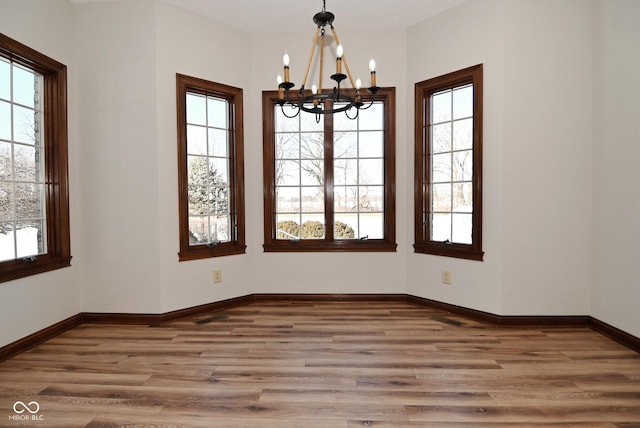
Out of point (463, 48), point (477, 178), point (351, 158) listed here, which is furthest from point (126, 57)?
point (477, 178)

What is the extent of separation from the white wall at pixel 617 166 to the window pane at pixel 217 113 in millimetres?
3606

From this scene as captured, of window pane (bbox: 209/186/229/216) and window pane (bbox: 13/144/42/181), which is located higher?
window pane (bbox: 13/144/42/181)

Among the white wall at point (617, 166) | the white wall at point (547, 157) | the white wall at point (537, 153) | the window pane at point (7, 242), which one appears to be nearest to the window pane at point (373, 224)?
the white wall at point (537, 153)

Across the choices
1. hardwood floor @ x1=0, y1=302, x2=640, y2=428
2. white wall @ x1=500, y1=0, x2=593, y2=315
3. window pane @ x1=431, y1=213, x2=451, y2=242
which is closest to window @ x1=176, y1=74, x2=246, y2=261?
hardwood floor @ x1=0, y1=302, x2=640, y2=428

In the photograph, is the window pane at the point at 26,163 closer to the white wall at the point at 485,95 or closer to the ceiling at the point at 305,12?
the ceiling at the point at 305,12

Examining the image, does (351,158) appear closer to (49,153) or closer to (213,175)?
(213,175)

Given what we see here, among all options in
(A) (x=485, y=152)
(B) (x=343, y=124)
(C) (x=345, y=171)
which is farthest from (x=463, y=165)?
(B) (x=343, y=124)

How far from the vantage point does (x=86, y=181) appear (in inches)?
145

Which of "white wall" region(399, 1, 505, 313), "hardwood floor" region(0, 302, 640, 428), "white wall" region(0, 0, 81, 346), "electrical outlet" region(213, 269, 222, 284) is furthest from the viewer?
"electrical outlet" region(213, 269, 222, 284)

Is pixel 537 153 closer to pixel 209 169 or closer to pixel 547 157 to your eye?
pixel 547 157

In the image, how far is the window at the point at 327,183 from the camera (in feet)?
14.5

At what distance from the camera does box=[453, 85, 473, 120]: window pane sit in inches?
151

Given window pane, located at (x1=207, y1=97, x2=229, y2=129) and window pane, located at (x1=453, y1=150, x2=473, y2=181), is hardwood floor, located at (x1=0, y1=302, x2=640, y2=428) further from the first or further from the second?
window pane, located at (x1=207, y1=97, x2=229, y2=129)

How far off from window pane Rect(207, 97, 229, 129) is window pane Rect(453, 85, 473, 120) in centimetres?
246
